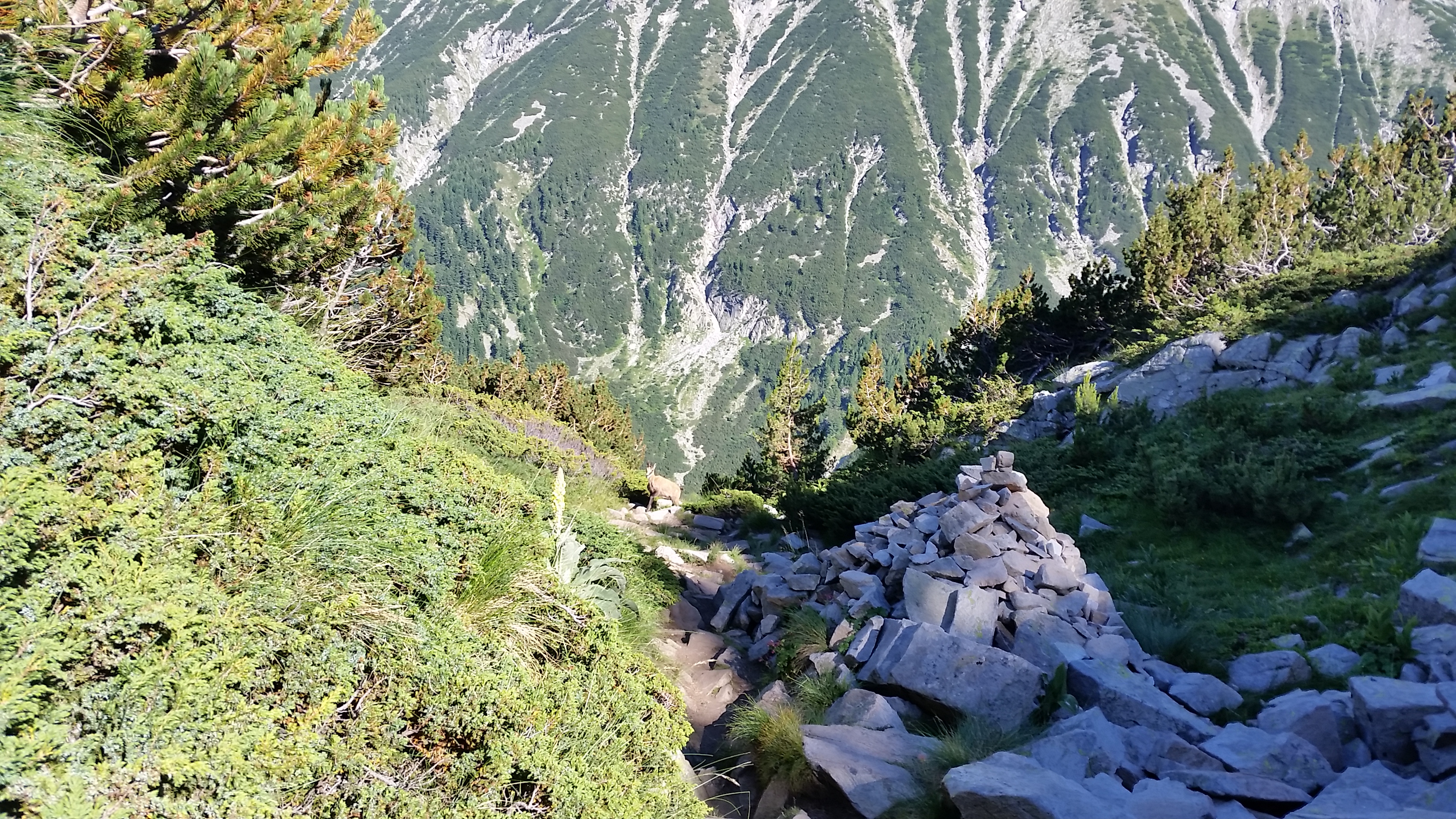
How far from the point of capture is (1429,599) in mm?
6047

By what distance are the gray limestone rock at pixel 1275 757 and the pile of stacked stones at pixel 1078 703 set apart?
12mm

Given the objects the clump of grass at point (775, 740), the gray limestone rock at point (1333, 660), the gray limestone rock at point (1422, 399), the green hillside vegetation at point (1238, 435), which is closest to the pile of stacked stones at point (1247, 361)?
the green hillside vegetation at point (1238, 435)

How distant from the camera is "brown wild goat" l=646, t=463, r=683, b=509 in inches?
803

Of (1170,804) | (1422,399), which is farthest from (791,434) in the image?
(1170,804)

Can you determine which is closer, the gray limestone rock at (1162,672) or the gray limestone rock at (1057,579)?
the gray limestone rock at (1162,672)

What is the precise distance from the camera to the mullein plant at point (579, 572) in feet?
20.1

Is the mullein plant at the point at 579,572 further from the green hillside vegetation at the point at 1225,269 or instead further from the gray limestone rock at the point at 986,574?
the green hillside vegetation at the point at 1225,269

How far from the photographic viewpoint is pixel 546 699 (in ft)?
13.4

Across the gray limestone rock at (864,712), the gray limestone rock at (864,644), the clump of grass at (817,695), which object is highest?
the gray limestone rock at (864,712)

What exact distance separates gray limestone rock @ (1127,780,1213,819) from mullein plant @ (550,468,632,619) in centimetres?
382

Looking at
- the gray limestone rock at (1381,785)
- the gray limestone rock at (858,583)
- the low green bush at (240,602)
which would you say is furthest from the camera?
the gray limestone rock at (858,583)

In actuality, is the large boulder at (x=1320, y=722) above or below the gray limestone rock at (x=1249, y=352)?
above

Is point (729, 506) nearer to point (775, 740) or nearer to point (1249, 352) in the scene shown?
point (1249, 352)

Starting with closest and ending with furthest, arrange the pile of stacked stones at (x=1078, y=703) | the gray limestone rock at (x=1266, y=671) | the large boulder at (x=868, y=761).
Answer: the pile of stacked stones at (x=1078, y=703) < the large boulder at (x=868, y=761) < the gray limestone rock at (x=1266, y=671)
